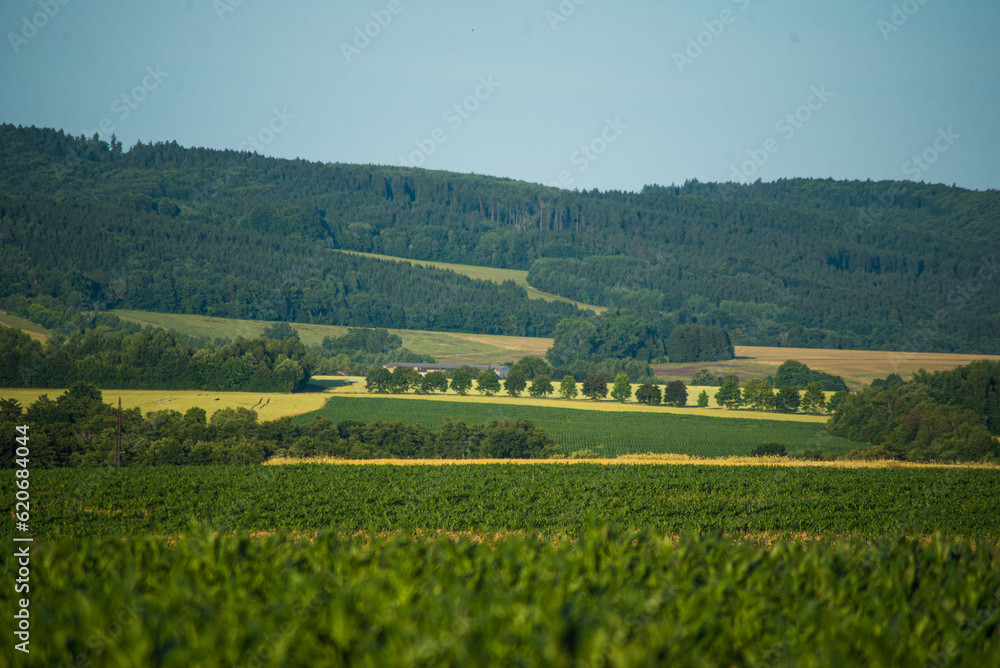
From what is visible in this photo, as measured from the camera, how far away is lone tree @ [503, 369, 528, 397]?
77250 mm

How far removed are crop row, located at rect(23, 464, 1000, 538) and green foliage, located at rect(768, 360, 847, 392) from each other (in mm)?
62894

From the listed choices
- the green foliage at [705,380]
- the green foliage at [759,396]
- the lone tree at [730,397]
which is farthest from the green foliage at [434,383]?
the green foliage at [705,380]

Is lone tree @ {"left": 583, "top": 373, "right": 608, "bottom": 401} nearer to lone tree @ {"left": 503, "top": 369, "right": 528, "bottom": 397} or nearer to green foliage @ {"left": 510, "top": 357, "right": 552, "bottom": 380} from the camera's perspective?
lone tree @ {"left": 503, "top": 369, "right": 528, "bottom": 397}

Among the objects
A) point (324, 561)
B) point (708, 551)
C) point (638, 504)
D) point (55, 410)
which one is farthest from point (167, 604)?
point (55, 410)

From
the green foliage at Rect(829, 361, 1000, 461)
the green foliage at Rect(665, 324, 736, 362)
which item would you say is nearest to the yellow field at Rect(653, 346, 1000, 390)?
the green foliage at Rect(665, 324, 736, 362)

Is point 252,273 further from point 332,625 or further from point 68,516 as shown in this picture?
point 332,625

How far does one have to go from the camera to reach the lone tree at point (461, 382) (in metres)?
75.8

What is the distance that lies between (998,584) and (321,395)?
65.9m

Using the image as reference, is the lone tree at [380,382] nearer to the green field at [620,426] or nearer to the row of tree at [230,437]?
the green field at [620,426]

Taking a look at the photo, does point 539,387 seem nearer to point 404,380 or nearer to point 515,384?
point 515,384

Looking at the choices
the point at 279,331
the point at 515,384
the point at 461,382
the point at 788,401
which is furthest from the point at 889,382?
the point at 279,331

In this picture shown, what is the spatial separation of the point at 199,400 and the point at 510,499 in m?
45.6

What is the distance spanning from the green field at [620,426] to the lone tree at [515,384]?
8.48 meters

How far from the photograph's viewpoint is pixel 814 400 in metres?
69.9
